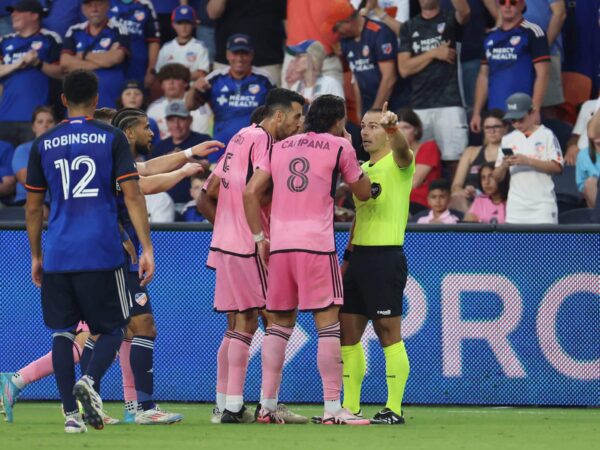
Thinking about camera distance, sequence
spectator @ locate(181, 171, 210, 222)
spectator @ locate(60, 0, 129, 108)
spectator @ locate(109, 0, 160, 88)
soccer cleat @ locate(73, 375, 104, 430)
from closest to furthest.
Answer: soccer cleat @ locate(73, 375, 104, 430) < spectator @ locate(181, 171, 210, 222) < spectator @ locate(60, 0, 129, 108) < spectator @ locate(109, 0, 160, 88)

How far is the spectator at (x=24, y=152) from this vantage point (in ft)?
48.6

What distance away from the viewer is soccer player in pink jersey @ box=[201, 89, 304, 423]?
8.91m

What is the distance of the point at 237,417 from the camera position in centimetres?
885

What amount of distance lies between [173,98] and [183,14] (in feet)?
4.11

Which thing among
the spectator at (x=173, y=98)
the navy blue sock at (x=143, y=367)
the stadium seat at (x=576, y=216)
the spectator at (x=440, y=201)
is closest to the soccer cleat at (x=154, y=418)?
the navy blue sock at (x=143, y=367)

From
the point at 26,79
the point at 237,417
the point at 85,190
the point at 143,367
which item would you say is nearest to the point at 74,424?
the point at 143,367

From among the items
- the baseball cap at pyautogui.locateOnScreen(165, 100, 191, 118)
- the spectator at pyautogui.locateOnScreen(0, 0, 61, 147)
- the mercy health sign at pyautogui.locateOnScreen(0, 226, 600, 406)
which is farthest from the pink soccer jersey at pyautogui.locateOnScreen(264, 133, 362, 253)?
the spectator at pyautogui.locateOnScreen(0, 0, 61, 147)

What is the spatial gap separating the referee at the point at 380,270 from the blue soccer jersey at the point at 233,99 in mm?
5915

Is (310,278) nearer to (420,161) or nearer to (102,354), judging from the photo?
(102,354)

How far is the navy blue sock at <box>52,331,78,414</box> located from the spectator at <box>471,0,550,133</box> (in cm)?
749

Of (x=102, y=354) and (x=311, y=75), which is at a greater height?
(x=311, y=75)

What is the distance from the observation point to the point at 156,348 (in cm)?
1109

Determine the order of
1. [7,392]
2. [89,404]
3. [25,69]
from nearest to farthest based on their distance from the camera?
[89,404]
[7,392]
[25,69]

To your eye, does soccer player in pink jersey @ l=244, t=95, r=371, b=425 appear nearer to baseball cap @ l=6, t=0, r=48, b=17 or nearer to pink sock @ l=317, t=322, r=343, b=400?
pink sock @ l=317, t=322, r=343, b=400
